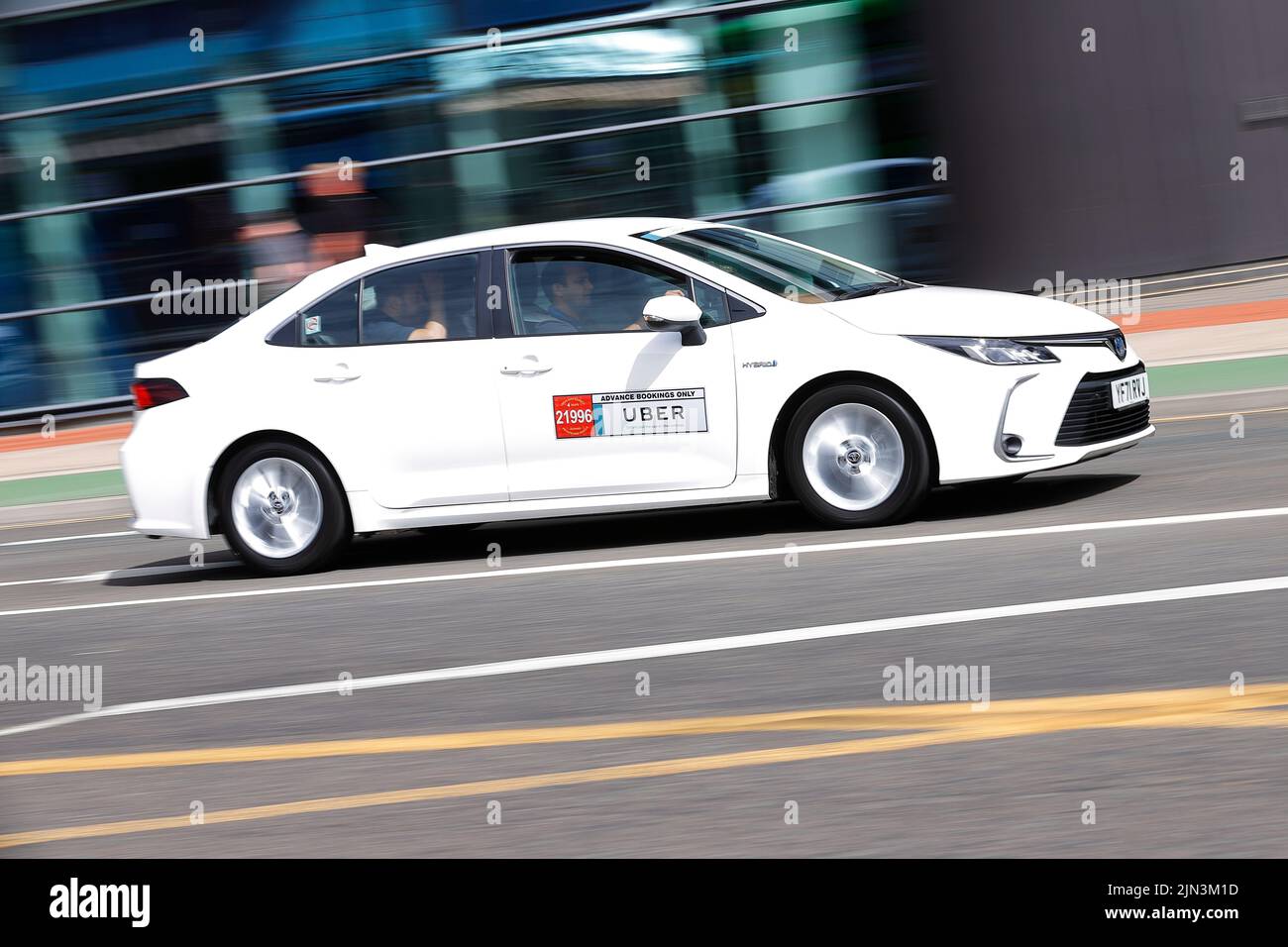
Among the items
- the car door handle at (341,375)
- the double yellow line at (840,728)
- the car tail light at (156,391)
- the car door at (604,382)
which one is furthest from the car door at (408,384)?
the double yellow line at (840,728)

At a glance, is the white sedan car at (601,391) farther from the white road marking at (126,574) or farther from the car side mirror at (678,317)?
the white road marking at (126,574)

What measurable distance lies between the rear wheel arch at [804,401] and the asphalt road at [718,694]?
0.28m

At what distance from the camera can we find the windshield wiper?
27.0 feet

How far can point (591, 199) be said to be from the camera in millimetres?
17266

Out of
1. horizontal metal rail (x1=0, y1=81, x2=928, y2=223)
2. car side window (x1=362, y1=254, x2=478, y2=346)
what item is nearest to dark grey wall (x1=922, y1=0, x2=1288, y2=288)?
horizontal metal rail (x1=0, y1=81, x2=928, y2=223)

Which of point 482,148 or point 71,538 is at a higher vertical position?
point 482,148

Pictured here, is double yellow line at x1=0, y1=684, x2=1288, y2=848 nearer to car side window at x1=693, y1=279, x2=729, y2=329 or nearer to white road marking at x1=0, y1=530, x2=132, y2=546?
car side window at x1=693, y1=279, x2=729, y2=329

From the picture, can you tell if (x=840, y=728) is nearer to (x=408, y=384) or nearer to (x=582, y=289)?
(x=582, y=289)

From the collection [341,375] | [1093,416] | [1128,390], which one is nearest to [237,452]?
[341,375]

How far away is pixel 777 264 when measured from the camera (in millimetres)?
8461

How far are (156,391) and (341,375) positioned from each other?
115 cm

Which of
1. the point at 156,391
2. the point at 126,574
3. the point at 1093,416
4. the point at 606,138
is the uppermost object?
the point at 606,138

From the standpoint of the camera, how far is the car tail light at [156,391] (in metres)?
8.83
